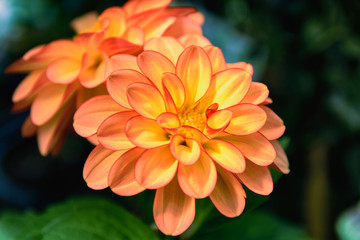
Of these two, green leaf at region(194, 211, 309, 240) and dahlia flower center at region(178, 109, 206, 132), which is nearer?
dahlia flower center at region(178, 109, 206, 132)

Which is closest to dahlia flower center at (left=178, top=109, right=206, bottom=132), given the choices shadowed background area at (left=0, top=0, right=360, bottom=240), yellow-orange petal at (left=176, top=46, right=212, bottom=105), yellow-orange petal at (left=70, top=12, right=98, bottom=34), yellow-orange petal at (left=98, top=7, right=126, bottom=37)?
yellow-orange petal at (left=176, top=46, right=212, bottom=105)

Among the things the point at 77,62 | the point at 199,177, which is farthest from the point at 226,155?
the point at 77,62

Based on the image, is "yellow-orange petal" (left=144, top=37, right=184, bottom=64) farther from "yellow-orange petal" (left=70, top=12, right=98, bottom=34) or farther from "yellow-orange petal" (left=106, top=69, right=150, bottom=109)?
"yellow-orange petal" (left=70, top=12, right=98, bottom=34)

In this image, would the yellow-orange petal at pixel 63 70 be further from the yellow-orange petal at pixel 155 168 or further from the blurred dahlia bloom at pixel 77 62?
the yellow-orange petal at pixel 155 168

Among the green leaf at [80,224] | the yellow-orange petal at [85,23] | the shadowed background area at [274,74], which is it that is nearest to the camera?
the green leaf at [80,224]

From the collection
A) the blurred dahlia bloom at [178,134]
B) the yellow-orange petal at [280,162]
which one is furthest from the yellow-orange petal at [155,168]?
the yellow-orange petal at [280,162]

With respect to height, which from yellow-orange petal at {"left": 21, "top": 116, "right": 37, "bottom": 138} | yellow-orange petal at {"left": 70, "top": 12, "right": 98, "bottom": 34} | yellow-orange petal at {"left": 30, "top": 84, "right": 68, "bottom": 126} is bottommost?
yellow-orange petal at {"left": 21, "top": 116, "right": 37, "bottom": 138}

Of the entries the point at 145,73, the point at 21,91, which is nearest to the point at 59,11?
the point at 21,91
